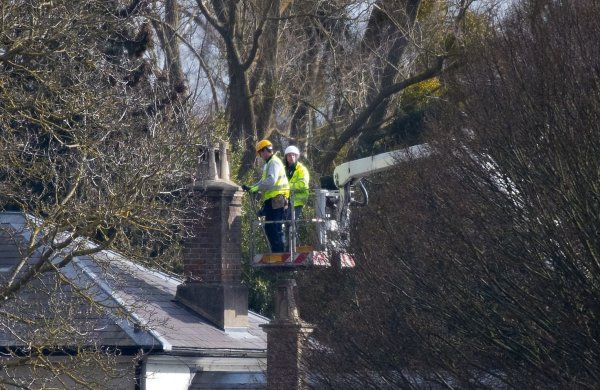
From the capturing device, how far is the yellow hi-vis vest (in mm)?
16406

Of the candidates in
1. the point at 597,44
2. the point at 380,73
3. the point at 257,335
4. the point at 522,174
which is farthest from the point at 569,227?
the point at 380,73

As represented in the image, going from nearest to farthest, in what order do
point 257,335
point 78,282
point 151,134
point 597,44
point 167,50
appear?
point 597,44
point 151,134
point 78,282
point 257,335
point 167,50

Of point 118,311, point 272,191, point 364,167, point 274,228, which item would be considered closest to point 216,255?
point 274,228

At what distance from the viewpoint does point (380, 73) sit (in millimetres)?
27391

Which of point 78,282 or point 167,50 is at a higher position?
point 167,50

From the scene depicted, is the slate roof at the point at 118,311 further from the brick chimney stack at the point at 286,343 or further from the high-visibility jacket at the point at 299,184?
the high-visibility jacket at the point at 299,184

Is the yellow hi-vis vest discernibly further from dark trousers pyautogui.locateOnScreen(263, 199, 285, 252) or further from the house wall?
the house wall

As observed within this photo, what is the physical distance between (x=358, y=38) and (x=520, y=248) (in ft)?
50.3

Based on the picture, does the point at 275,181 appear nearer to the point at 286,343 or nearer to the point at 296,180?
the point at 296,180

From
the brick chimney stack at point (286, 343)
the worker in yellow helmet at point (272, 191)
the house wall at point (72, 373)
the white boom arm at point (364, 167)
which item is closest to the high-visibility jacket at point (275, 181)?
the worker in yellow helmet at point (272, 191)

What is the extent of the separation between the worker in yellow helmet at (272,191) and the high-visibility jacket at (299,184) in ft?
0.32

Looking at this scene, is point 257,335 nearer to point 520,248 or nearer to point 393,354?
point 393,354

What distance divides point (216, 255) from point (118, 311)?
4.48 m

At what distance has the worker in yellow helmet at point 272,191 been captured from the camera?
16375 millimetres
